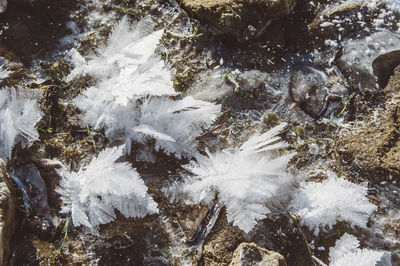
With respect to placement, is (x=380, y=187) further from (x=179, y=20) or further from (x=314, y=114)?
(x=179, y=20)

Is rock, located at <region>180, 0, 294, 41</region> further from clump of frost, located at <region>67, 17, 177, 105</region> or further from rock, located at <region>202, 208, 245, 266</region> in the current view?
rock, located at <region>202, 208, 245, 266</region>

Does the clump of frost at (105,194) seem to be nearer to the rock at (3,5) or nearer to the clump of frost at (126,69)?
the clump of frost at (126,69)

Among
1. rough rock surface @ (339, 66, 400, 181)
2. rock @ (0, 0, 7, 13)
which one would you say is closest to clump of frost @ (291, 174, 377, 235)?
rough rock surface @ (339, 66, 400, 181)

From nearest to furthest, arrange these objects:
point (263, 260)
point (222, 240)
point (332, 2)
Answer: point (263, 260) → point (222, 240) → point (332, 2)

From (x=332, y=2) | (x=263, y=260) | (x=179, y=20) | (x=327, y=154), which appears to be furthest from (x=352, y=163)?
(x=179, y=20)

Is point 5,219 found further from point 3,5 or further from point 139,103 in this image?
point 3,5

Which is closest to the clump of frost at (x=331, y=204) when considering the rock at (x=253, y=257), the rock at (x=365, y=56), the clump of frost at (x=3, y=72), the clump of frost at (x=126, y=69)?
the rock at (x=253, y=257)
